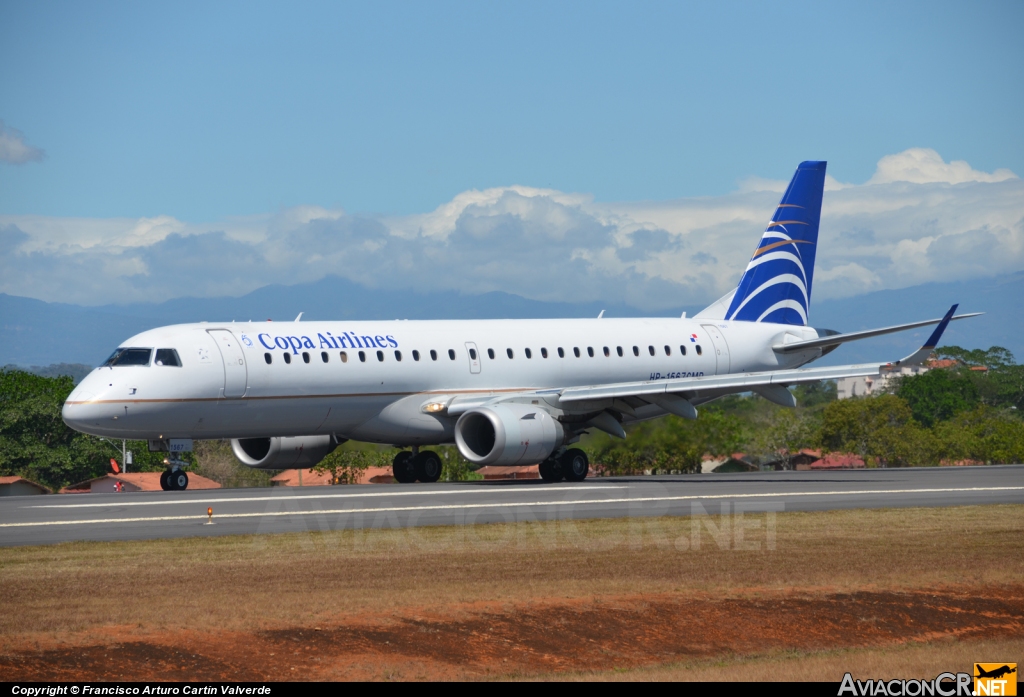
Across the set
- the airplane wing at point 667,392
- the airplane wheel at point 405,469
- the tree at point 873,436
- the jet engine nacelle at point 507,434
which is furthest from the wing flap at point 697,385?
the tree at point 873,436

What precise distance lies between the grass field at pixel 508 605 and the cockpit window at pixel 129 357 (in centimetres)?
1214

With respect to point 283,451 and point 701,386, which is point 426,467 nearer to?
point 283,451

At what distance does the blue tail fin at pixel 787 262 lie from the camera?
44.6 meters

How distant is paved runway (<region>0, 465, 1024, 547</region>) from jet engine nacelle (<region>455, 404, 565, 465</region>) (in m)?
0.82

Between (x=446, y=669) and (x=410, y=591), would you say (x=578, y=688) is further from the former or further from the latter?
(x=410, y=591)

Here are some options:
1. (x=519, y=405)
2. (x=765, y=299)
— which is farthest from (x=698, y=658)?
(x=765, y=299)

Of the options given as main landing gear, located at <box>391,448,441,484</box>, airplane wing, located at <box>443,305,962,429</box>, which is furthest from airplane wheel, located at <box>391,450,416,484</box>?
airplane wing, located at <box>443,305,962,429</box>

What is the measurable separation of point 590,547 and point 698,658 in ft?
18.5

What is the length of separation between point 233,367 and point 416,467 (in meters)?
8.32

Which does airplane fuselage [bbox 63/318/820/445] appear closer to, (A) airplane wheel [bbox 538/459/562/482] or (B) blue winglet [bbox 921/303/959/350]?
(A) airplane wheel [bbox 538/459/562/482]

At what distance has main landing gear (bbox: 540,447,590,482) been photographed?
3588 cm

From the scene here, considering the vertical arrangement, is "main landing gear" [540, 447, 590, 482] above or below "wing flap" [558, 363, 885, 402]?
below

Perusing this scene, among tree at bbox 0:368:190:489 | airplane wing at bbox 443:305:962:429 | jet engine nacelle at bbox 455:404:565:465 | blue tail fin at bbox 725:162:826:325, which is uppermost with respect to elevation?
blue tail fin at bbox 725:162:826:325

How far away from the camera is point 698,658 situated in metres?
14.4
